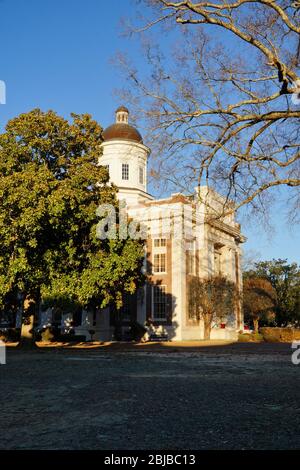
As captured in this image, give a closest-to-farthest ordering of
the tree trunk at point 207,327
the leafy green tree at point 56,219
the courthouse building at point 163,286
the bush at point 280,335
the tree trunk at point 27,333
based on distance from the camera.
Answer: the leafy green tree at point 56,219, the tree trunk at point 27,333, the bush at point 280,335, the tree trunk at point 207,327, the courthouse building at point 163,286

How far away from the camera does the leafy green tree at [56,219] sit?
22.5 metres

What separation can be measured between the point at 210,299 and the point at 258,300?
54.9 feet

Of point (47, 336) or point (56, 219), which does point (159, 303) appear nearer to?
point (47, 336)

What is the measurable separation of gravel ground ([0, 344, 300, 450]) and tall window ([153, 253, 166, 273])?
30.4 metres

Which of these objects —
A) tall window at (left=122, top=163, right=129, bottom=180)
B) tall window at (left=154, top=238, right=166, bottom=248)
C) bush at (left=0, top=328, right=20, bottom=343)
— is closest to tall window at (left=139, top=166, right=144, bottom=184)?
tall window at (left=122, top=163, right=129, bottom=180)

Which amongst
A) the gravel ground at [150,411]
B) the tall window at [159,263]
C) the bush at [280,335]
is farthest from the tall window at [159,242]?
the gravel ground at [150,411]

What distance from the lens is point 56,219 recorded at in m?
22.4

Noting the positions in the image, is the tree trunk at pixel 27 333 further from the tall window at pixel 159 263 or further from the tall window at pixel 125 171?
the tall window at pixel 125 171

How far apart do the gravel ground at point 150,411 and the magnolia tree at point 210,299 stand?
1084 inches

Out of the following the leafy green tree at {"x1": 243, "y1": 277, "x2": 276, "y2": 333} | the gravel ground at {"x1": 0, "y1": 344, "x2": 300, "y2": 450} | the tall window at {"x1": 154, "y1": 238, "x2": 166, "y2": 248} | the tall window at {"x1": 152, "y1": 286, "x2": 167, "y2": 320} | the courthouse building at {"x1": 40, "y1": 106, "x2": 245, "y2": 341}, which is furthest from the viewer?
the leafy green tree at {"x1": 243, "y1": 277, "x2": 276, "y2": 333}

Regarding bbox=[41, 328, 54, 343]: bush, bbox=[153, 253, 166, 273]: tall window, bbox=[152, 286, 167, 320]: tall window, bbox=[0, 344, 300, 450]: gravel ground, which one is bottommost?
bbox=[41, 328, 54, 343]: bush

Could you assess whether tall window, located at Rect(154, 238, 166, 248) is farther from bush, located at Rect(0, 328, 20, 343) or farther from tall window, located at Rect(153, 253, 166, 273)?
bush, located at Rect(0, 328, 20, 343)

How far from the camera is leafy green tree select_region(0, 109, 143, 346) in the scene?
22469 mm

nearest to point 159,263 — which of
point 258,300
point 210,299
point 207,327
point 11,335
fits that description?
point 210,299
